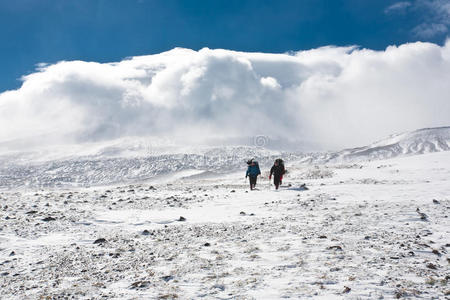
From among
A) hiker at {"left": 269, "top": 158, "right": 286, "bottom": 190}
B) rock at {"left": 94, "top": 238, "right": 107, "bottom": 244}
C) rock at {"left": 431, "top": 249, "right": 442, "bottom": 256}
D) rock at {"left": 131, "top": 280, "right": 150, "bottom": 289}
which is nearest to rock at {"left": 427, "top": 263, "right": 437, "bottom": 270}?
rock at {"left": 431, "top": 249, "right": 442, "bottom": 256}

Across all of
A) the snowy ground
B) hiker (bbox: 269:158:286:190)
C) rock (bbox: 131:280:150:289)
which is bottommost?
rock (bbox: 131:280:150:289)

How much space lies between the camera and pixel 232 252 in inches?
398

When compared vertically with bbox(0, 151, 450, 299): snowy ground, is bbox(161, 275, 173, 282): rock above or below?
below

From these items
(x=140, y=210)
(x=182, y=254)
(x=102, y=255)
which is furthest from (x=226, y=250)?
(x=140, y=210)

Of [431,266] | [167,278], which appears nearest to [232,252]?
[167,278]

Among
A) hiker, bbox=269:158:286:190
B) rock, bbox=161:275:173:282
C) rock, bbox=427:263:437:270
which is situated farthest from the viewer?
hiker, bbox=269:158:286:190

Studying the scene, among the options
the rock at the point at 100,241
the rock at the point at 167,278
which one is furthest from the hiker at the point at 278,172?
the rock at the point at 167,278

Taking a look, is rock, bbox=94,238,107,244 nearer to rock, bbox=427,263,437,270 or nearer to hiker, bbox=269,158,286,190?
rock, bbox=427,263,437,270

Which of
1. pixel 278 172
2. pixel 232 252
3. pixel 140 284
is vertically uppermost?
pixel 278 172

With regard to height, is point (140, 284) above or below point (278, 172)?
below

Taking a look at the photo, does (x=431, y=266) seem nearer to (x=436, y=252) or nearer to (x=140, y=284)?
(x=436, y=252)

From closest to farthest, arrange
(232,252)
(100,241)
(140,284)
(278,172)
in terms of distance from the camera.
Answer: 1. (140,284)
2. (232,252)
3. (100,241)
4. (278,172)

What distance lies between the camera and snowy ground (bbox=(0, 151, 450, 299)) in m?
7.54

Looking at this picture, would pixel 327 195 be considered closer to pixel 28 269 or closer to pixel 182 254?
pixel 182 254
